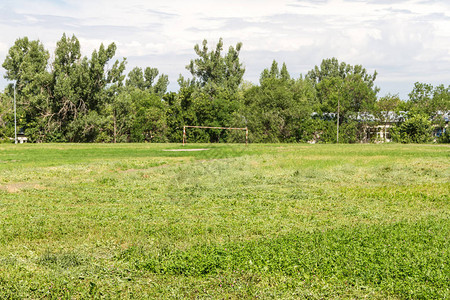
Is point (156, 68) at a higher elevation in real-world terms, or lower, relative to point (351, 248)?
higher

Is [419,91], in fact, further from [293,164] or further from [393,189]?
[393,189]

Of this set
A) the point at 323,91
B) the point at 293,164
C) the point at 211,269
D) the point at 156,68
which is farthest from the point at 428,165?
the point at 156,68

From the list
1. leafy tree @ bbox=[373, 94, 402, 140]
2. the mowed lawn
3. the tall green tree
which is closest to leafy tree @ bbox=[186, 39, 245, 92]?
the tall green tree

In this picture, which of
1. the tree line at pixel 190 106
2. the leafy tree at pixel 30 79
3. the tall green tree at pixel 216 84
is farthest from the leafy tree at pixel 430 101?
the leafy tree at pixel 30 79

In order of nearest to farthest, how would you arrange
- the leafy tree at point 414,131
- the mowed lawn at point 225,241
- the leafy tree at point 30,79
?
the mowed lawn at point 225,241, the leafy tree at point 30,79, the leafy tree at point 414,131

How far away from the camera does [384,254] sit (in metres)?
6.32

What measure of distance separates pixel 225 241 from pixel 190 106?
57066mm

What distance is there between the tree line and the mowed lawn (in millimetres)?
46953

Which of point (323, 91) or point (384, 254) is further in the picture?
point (323, 91)

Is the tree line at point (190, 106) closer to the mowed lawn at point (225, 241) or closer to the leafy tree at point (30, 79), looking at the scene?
the leafy tree at point (30, 79)

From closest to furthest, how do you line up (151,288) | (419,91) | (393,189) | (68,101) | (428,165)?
1. (151,288)
2. (393,189)
3. (428,165)
4. (68,101)
5. (419,91)

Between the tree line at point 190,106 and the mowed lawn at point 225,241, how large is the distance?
154 ft

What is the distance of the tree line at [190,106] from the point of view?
188 feet

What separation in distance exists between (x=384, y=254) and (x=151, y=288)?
3298 millimetres
